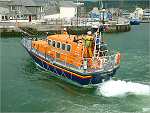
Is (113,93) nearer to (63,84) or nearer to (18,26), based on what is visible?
(63,84)

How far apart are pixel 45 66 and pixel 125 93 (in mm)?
6253

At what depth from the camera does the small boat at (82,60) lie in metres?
21.7

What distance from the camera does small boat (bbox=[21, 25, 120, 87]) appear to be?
21.7 meters

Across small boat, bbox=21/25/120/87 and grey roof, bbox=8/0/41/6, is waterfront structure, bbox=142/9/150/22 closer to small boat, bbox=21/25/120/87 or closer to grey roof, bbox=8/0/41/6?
grey roof, bbox=8/0/41/6

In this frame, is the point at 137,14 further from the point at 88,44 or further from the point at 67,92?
the point at 67,92

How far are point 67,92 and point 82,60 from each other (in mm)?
1969

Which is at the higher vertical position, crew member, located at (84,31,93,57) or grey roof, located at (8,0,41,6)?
grey roof, located at (8,0,41,6)

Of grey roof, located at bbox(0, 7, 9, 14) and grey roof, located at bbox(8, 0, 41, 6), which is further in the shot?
grey roof, located at bbox(8, 0, 41, 6)

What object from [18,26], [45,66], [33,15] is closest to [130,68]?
[45,66]

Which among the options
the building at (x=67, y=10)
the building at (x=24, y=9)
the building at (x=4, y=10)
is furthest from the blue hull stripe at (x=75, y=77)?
the building at (x=67, y=10)

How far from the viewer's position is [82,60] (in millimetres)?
21859

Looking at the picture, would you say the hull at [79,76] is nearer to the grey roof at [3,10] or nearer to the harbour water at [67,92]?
the harbour water at [67,92]

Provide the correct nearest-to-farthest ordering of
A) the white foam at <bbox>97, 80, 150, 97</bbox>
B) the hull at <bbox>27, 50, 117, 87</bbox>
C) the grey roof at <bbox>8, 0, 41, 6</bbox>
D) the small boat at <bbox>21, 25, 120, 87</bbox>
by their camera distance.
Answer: the white foam at <bbox>97, 80, 150, 97</bbox> → the hull at <bbox>27, 50, 117, 87</bbox> → the small boat at <bbox>21, 25, 120, 87</bbox> → the grey roof at <bbox>8, 0, 41, 6</bbox>

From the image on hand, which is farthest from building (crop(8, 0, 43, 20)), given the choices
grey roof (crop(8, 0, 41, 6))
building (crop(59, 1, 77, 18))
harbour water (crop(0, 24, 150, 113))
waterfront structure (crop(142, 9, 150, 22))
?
waterfront structure (crop(142, 9, 150, 22))
